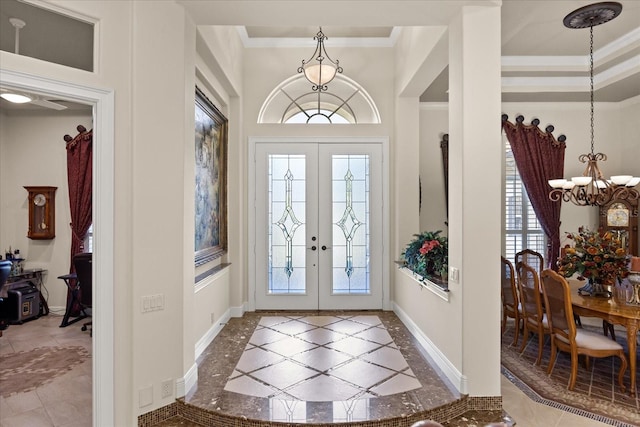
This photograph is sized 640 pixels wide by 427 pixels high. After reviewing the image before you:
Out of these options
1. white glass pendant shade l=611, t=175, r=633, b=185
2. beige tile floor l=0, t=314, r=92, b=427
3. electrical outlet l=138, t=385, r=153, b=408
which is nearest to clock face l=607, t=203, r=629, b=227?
white glass pendant shade l=611, t=175, r=633, b=185

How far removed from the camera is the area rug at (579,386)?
113 inches

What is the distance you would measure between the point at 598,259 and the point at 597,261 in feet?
0.07

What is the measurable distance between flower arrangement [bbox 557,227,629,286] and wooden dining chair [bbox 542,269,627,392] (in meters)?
0.50

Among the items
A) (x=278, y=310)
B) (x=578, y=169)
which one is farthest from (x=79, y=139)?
(x=578, y=169)

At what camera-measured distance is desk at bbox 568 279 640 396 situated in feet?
10.3

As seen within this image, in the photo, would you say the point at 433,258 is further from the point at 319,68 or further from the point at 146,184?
the point at 146,184

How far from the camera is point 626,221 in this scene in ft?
17.5

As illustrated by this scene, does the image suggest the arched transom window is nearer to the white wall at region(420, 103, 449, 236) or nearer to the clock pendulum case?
the white wall at region(420, 103, 449, 236)

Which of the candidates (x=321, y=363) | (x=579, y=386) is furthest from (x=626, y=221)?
(x=321, y=363)

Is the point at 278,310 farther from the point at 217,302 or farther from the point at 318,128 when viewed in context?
the point at 318,128

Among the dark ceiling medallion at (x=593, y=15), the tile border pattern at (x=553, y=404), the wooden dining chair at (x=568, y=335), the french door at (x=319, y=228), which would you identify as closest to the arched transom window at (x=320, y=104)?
the french door at (x=319, y=228)

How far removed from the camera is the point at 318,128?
17.3 feet

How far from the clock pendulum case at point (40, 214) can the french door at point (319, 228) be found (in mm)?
3325

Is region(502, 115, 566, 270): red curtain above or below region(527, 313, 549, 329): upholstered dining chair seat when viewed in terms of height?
above
